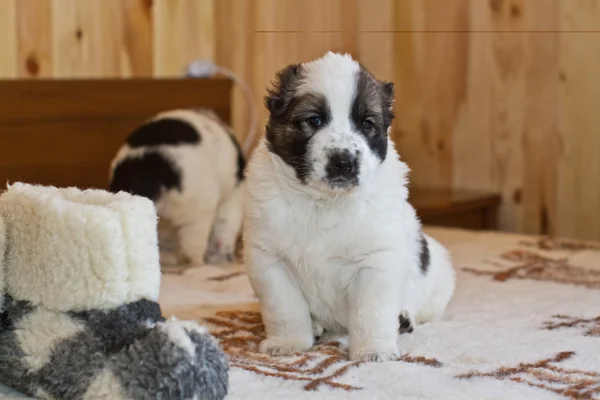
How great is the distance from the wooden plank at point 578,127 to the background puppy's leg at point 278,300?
2216 millimetres

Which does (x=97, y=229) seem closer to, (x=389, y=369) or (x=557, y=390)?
(x=389, y=369)

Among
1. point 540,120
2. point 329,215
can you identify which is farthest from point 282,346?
point 540,120

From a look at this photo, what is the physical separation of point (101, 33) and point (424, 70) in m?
1.50

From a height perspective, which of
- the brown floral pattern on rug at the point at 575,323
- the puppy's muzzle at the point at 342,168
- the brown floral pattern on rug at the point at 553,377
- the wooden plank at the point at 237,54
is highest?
the wooden plank at the point at 237,54

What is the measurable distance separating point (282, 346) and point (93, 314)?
57 centimetres

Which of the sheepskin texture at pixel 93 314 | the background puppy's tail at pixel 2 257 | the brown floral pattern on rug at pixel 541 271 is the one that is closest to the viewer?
the sheepskin texture at pixel 93 314

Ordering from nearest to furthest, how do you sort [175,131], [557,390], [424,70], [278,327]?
[557,390]
[278,327]
[175,131]
[424,70]

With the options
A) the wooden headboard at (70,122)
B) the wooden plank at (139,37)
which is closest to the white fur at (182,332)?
the wooden headboard at (70,122)

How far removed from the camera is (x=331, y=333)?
2.29 meters

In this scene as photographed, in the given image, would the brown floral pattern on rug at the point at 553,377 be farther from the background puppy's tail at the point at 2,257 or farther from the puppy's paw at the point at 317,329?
the background puppy's tail at the point at 2,257

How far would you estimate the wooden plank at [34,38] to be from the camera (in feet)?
12.5

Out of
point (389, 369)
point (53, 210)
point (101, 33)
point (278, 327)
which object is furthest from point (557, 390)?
point (101, 33)

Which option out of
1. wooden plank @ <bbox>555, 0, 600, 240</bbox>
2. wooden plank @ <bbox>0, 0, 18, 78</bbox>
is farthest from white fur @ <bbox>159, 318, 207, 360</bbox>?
wooden plank @ <bbox>555, 0, 600, 240</bbox>

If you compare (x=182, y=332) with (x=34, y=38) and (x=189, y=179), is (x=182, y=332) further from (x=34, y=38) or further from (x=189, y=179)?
(x=34, y=38)
